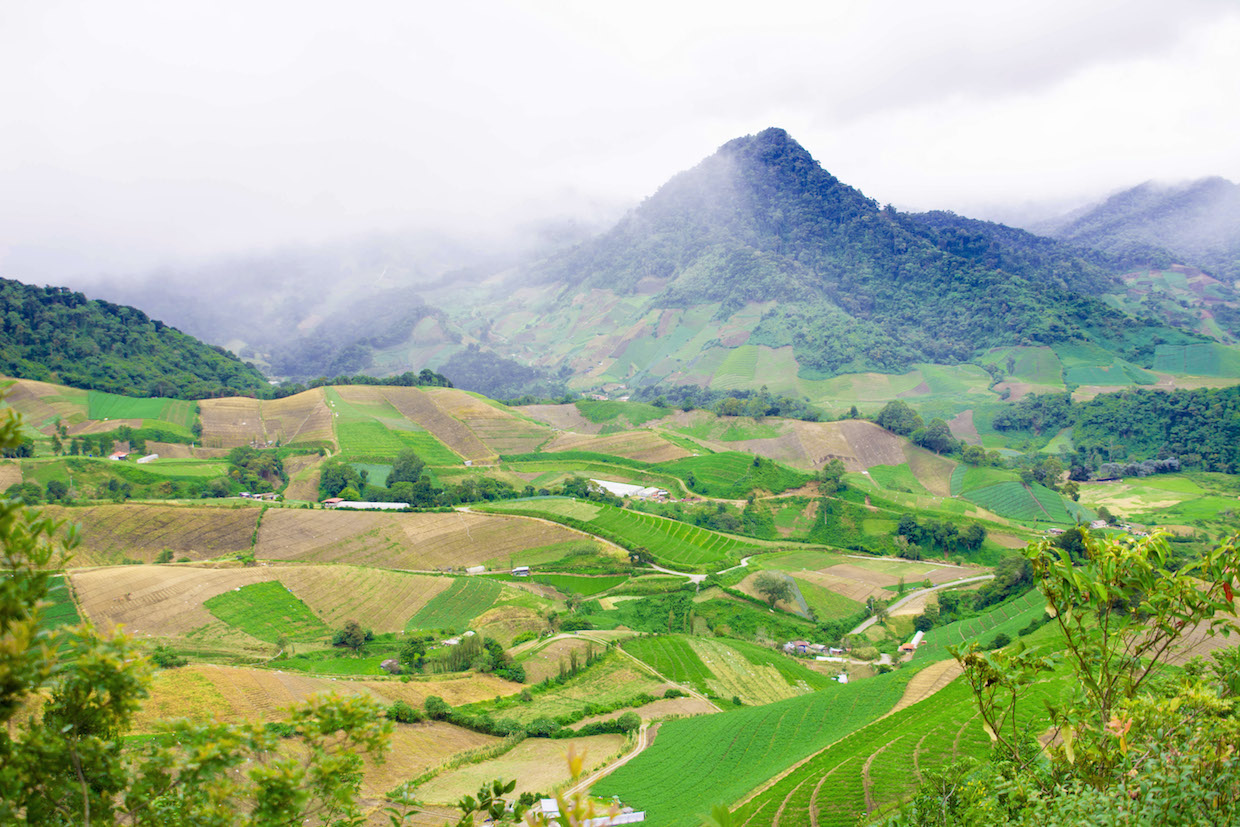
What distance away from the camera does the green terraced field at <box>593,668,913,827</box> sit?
3002cm

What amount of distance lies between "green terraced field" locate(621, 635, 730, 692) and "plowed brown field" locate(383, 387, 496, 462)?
201ft

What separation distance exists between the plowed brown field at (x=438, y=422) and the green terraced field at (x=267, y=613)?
173 feet

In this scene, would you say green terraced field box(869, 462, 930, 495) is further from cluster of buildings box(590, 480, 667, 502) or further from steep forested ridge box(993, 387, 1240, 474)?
steep forested ridge box(993, 387, 1240, 474)

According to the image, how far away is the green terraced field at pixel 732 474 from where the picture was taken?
93.7 metres

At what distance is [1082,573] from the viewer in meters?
7.61

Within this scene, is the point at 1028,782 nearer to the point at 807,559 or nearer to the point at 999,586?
the point at 999,586

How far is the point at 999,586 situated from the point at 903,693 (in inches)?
1033

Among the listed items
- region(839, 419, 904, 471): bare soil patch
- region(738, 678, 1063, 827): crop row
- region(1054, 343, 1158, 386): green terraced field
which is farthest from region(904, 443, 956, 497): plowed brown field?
region(738, 678, 1063, 827): crop row

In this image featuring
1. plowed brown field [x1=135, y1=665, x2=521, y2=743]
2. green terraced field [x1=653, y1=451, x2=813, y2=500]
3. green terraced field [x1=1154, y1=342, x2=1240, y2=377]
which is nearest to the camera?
plowed brown field [x1=135, y1=665, x2=521, y2=743]

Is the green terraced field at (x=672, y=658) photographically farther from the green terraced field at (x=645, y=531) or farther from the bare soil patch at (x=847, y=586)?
the bare soil patch at (x=847, y=586)

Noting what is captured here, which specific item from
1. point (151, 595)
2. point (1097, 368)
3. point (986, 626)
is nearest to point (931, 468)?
point (986, 626)

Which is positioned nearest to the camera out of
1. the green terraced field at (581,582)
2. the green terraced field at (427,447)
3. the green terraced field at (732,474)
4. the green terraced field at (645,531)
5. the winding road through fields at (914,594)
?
the winding road through fields at (914,594)

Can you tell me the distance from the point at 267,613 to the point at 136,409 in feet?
241

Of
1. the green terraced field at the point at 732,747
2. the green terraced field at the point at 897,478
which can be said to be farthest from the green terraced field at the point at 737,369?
the green terraced field at the point at 732,747
